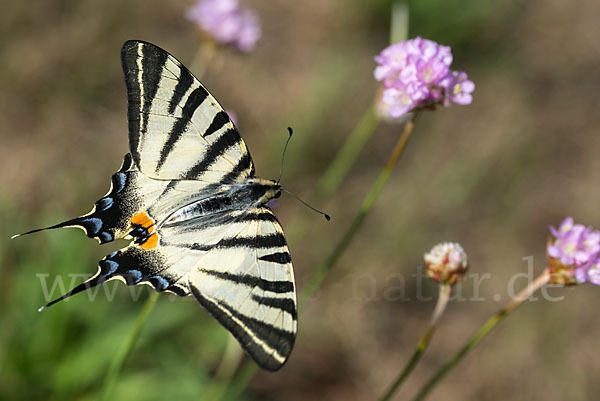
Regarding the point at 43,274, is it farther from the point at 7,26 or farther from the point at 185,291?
the point at 7,26

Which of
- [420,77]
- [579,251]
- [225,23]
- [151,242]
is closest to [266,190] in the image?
[151,242]

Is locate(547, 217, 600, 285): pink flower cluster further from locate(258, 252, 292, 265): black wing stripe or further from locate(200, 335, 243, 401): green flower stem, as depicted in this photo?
locate(200, 335, 243, 401): green flower stem

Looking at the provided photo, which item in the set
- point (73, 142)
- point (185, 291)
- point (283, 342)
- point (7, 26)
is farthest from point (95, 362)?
point (7, 26)

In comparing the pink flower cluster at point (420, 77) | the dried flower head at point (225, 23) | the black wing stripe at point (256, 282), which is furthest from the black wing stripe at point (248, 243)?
the dried flower head at point (225, 23)

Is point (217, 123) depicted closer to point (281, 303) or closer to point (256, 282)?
point (256, 282)

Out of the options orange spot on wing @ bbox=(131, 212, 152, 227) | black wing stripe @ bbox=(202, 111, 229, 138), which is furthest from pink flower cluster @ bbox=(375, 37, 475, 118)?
orange spot on wing @ bbox=(131, 212, 152, 227)

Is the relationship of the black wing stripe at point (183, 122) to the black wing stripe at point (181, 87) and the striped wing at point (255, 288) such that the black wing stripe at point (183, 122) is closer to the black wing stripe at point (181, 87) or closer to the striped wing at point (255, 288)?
the black wing stripe at point (181, 87)
